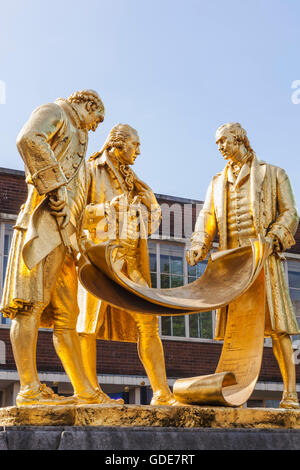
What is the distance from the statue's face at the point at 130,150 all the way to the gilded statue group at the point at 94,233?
0.03 ft

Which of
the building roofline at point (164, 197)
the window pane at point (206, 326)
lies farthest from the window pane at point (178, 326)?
the building roofline at point (164, 197)

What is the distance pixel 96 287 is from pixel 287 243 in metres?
2.02

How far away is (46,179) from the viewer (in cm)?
511

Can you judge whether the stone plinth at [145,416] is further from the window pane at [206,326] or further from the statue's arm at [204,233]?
the window pane at [206,326]

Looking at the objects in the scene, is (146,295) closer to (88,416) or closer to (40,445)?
(88,416)

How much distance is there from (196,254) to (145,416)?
A: 2.02 metres

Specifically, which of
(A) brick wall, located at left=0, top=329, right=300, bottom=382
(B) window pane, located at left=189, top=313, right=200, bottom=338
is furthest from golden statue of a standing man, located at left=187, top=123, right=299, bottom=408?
(B) window pane, located at left=189, top=313, right=200, bottom=338

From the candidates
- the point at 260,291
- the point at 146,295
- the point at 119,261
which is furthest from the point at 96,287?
the point at 260,291

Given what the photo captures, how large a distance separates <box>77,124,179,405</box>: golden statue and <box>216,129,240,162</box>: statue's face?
0.85 meters

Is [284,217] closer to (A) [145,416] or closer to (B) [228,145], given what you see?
(B) [228,145]

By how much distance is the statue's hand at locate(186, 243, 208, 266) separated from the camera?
625cm

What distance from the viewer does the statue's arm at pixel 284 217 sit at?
6.30 metres

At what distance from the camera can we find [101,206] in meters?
6.47

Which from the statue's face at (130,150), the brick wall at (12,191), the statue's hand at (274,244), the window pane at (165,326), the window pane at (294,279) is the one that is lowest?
the statue's hand at (274,244)
